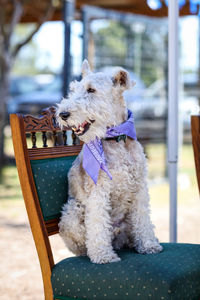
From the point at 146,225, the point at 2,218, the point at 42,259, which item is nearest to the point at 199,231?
the point at 2,218

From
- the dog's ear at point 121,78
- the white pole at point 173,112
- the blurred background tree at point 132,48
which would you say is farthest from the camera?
the blurred background tree at point 132,48

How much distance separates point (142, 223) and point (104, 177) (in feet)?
1.12

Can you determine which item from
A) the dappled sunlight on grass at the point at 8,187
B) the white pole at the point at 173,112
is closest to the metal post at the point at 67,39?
the dappled sunlight on grass at the point at 8,187

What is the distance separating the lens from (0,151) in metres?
10.5

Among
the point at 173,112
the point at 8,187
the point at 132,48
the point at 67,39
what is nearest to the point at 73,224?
the point at 173,112

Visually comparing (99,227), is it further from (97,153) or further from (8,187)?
(8,187)

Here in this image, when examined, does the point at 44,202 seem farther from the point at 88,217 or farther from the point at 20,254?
the point at 20,254

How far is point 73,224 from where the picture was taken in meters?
2.23

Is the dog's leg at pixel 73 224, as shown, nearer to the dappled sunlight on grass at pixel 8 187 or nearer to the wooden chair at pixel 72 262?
the wooden chair at pixel 72 262

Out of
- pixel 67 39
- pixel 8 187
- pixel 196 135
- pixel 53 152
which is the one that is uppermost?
pixel 67 39

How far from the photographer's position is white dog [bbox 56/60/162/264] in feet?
6.93

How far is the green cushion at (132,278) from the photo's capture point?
1.91 meters

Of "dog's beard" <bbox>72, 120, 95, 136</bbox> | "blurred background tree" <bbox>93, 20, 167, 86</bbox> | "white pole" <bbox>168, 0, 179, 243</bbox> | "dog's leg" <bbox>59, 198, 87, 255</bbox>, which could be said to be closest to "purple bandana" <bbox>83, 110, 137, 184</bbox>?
"dog's beard" <bbox>72, 120, 95, 136</bbox>

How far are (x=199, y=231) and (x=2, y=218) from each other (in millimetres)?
2626
